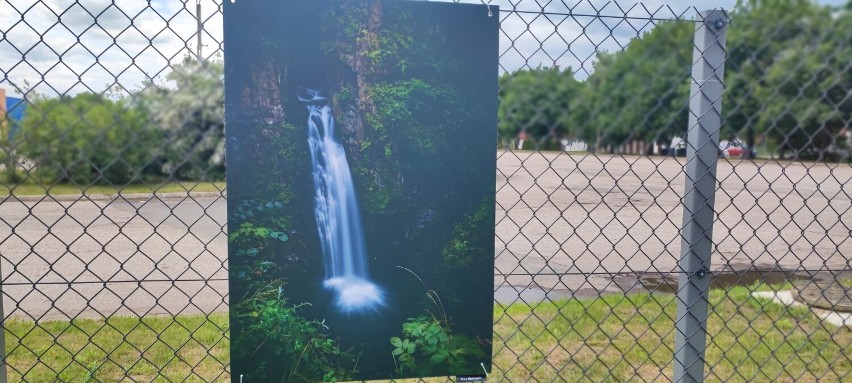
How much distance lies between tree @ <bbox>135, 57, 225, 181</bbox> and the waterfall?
306mm

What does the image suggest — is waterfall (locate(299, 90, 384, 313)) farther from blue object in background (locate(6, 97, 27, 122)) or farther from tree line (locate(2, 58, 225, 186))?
blue object in background (locate(6, 97, 27, 122))

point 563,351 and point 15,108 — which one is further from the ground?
point 15,108

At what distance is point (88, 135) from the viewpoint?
7.21 feet

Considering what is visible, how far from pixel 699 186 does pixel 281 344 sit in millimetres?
1686

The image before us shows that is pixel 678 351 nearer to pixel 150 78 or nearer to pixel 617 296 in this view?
pixel 150 78

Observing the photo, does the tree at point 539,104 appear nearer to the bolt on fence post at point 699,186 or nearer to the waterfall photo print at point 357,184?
the waterfall photo print at point 357,184

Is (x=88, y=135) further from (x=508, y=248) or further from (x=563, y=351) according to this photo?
(x=508, y=248)

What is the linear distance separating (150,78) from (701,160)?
6.59 ft

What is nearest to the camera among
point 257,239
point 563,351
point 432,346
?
point 257,239

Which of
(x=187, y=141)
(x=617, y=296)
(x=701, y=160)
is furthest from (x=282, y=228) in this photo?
(x=617, y=296)

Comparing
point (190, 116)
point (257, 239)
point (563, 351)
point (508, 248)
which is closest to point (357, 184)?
point (257, 239)

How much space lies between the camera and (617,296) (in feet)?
17.5

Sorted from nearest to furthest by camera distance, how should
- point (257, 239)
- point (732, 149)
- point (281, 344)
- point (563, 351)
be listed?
point (257, 239) < point (281, 344) < point (732, 149) < point (563, 351)

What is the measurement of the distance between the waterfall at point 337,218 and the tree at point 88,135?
0.53 metres
